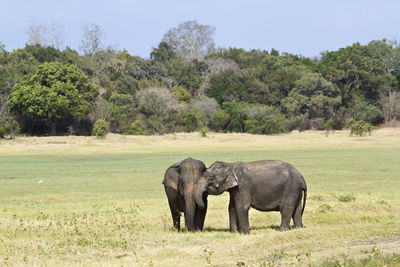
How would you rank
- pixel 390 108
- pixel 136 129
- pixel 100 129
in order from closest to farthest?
pixel 100 129 < pixel 136 129 < pixel 390 108

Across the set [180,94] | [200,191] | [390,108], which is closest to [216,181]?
[200,191]

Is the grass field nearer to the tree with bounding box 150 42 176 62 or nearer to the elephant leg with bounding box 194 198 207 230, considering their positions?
the elephant leg with bounding box 194 198 207 230

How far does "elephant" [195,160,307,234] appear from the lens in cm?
1288

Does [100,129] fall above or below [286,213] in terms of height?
above

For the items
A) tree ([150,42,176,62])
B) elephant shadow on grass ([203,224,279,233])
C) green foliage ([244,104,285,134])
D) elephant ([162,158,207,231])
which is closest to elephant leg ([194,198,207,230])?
elephant ([162,158,207,231])

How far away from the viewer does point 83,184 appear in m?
26.6

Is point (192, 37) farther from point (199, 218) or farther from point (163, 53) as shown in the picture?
point (199, 218)

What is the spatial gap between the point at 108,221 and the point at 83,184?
12135mm

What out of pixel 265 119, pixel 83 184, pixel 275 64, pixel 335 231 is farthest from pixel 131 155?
pixel 275 64

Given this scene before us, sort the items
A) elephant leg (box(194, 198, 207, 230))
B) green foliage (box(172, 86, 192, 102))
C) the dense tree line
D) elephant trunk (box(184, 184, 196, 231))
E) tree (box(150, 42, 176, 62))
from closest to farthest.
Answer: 1. elephant trunk (box(184, 184, 196, 231))
2. elephant leg (box(194, 198, 207, 230))
3. the dense tree line
4. green foliage (box(172, 86, 192, 102))
5. tree (box(150, 42, 176, 62))

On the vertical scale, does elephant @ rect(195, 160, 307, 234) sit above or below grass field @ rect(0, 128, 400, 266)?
above

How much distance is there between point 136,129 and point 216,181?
57.4 metres

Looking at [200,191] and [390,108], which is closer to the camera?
[200,191]

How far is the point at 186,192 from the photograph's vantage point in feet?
43.6
